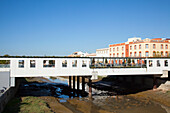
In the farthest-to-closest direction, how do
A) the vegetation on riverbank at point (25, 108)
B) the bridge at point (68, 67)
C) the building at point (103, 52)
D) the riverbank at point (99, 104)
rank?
the building at point (103, 52), the bridge at point (68, 67), the riverbank at point (99, 104), the vegetation on riverbank at point (25, 108)

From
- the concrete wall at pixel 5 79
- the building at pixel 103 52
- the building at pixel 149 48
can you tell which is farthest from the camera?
the building at pixel 103 52

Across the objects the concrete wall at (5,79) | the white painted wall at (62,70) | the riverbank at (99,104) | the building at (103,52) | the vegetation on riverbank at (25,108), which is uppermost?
the building at (103,52)

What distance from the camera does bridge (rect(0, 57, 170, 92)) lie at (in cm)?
2423

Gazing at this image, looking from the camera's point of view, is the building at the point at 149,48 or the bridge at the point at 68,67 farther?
the building at the point at 149,48

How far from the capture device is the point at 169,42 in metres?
46.7

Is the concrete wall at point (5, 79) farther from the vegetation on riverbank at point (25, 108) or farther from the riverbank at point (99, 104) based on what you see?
the vegetation on riverbank at point (25, 108)

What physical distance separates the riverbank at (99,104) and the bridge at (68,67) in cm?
383

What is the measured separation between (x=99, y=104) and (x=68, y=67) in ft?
24.4

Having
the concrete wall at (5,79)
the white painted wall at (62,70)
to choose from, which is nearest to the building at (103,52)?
the white painted wall at (62,70)

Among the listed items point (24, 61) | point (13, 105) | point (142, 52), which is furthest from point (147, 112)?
point (142, 52)

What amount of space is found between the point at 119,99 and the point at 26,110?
1569cm

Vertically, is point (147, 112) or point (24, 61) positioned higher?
point (24, 61)

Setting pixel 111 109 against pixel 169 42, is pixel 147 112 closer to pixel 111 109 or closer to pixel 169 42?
pixel 111 109

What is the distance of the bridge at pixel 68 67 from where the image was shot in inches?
954
